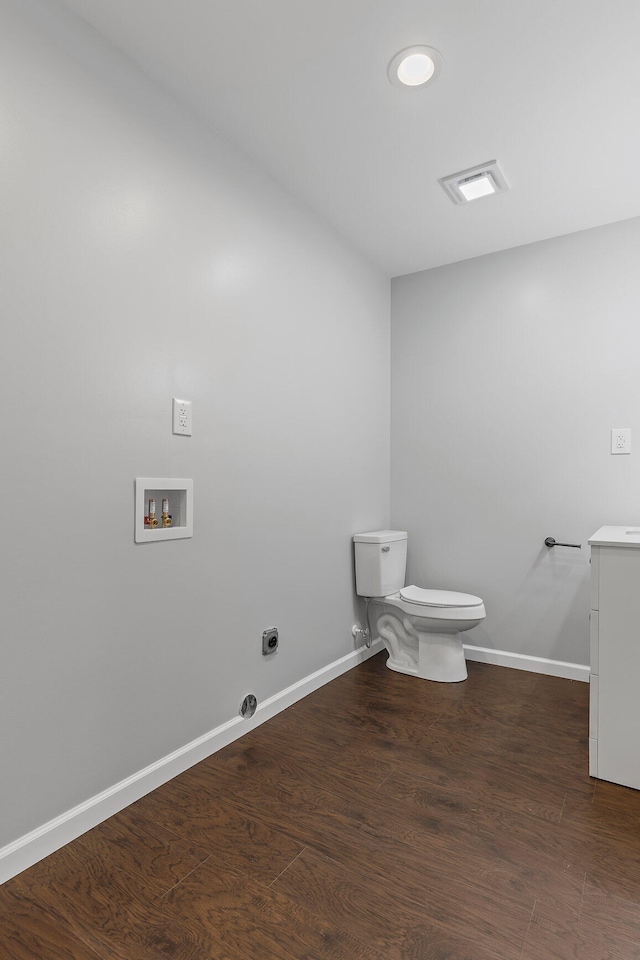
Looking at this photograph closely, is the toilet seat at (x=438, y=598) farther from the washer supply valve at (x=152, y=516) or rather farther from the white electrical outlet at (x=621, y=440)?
the washer supply valve at (x=152, y=516)

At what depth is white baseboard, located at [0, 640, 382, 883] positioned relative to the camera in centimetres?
134

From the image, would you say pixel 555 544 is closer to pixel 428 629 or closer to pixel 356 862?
pixel 428 629

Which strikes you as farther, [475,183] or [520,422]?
[520,422]

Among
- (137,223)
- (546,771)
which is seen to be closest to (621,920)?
(546,771)

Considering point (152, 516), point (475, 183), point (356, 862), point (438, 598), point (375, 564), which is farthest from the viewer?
point (375, 564)

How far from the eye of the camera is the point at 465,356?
308 centimetres

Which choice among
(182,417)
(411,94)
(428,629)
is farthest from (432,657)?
(411,94)

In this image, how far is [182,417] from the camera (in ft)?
5.98

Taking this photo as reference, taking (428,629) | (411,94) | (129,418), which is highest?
(411,94)

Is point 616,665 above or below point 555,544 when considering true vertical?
below

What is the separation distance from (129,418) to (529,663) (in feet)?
7.93

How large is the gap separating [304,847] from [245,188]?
91.3 inches

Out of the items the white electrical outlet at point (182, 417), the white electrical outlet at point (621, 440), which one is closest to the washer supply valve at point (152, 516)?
the white electrical outlet at point (182, 417)

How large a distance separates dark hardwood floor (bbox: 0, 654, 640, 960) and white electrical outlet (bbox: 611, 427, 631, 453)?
138 cm
